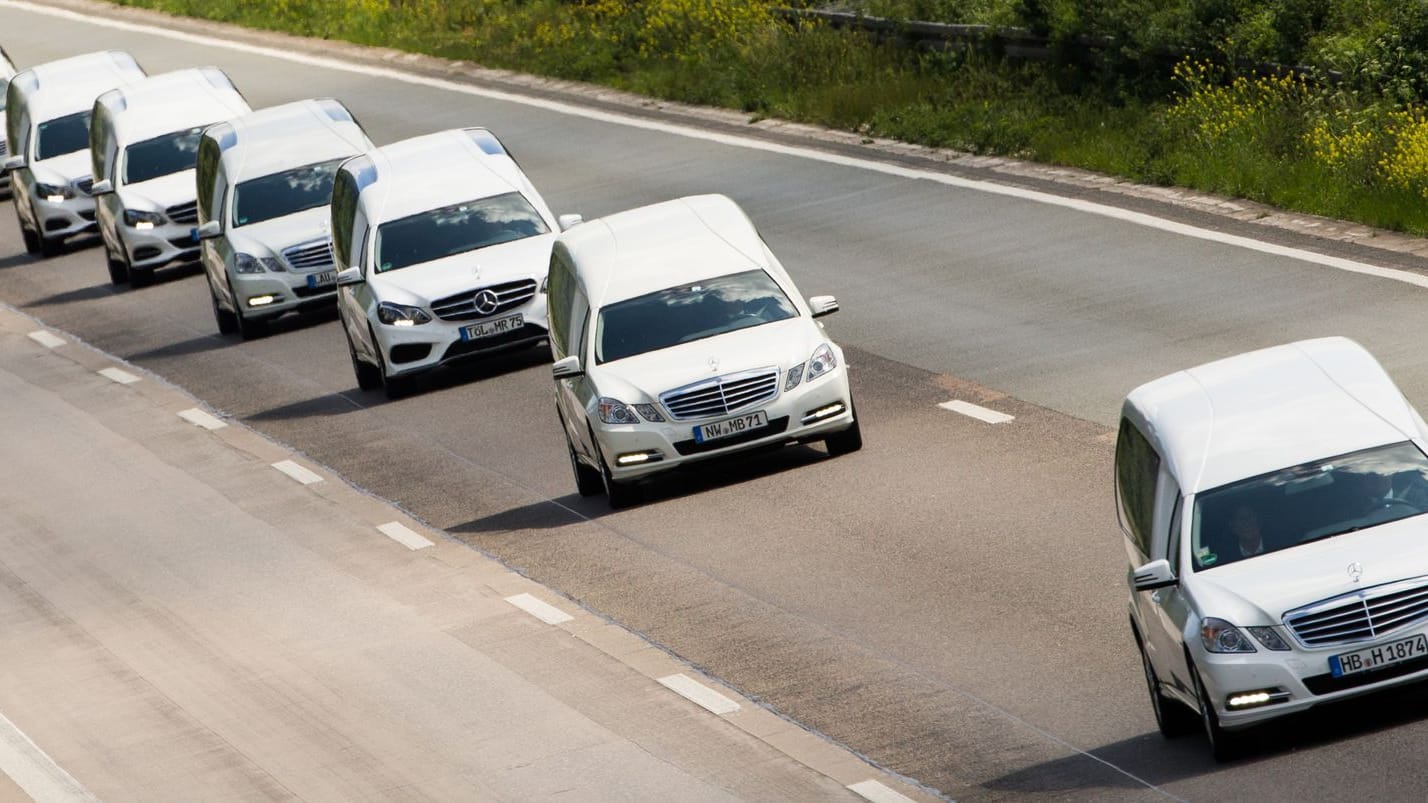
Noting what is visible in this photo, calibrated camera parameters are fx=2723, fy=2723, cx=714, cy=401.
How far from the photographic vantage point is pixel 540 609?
16.8m

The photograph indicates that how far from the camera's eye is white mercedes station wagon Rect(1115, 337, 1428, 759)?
11.5 meters

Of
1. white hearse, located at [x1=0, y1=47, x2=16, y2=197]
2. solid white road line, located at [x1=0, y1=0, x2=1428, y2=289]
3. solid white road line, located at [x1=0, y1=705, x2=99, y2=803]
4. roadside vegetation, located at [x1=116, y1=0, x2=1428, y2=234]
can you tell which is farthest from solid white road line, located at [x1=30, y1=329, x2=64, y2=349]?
solid white road line, located at [x1=0, y1=705, x2=99, y2=803]

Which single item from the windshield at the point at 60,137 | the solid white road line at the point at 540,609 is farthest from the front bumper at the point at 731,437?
the windshield at the point at 60,137

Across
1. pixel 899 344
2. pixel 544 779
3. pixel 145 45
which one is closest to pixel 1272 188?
pixel 899 344

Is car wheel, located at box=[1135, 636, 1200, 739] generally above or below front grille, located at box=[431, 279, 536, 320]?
above

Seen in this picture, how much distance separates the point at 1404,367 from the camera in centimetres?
1916

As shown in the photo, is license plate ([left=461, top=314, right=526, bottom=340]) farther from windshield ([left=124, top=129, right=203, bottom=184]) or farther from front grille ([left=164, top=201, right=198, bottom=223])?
windshield ([left=124, top=129, right=203, bottom=184])

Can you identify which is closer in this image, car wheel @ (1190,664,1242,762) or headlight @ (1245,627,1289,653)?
headlight @ (1245,627,1289,653)

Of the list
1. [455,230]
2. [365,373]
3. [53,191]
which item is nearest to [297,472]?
[365,373]

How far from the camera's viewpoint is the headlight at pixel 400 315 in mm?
23984

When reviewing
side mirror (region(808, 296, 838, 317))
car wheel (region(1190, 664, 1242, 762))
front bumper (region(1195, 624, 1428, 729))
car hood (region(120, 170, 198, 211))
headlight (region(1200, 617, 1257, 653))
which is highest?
headlight (region(1200, 617, 1257, 653))

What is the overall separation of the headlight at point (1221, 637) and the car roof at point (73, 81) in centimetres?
2996

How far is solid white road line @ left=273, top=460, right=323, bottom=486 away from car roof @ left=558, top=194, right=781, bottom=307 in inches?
115

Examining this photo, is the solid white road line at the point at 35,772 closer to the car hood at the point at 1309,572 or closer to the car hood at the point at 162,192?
the car hood at the point at 1309,572
